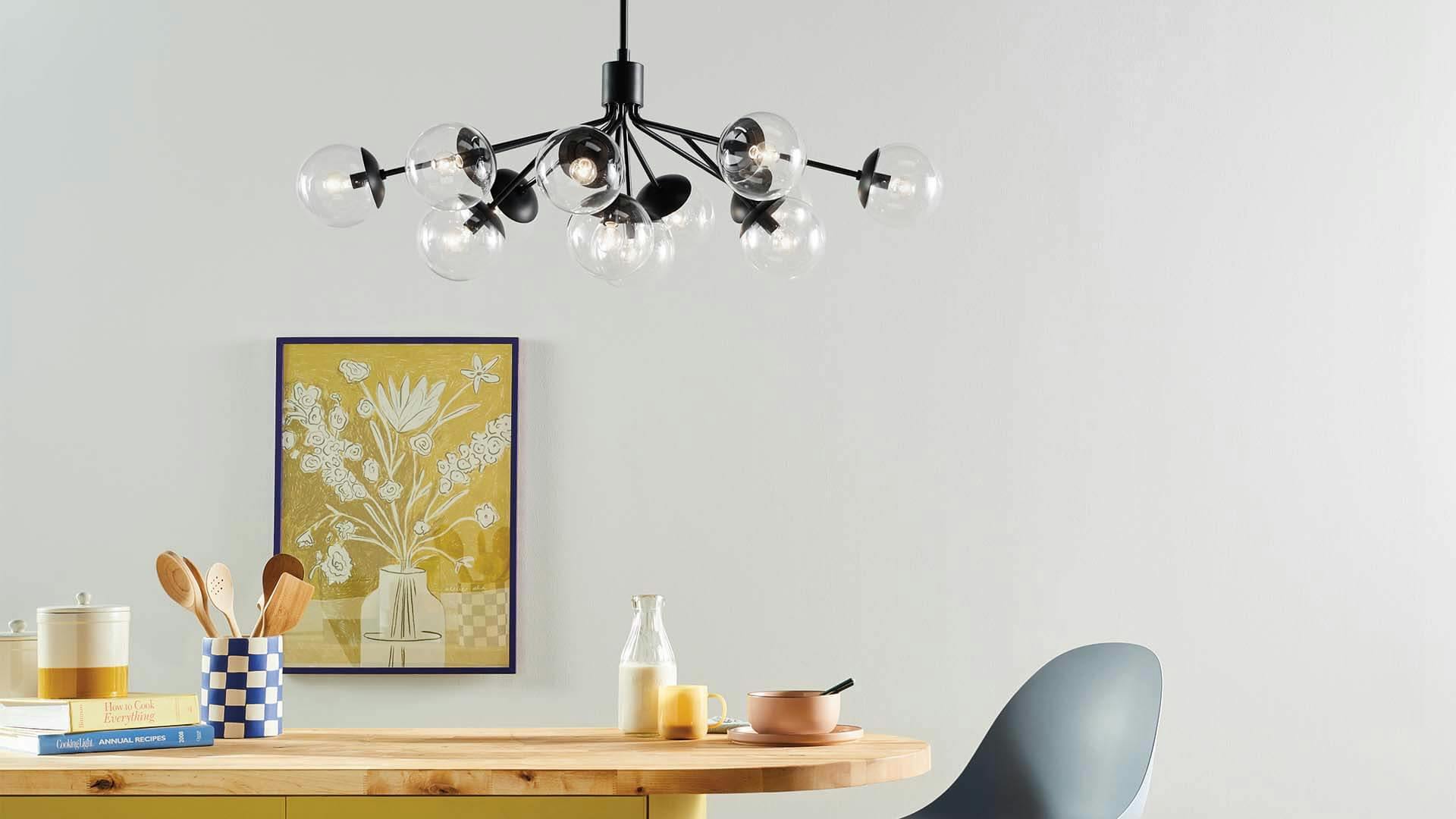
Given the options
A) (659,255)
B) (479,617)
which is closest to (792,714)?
(659,255)

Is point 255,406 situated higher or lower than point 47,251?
lower

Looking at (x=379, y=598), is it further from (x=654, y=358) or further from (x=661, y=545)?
(x=654, y=358)

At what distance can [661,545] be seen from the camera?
2973mm

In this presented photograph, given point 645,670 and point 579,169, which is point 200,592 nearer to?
point 645,670

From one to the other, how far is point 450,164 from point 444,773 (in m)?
0.75

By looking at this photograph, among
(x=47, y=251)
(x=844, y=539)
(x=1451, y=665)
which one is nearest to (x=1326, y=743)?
(x=1451, y=665)

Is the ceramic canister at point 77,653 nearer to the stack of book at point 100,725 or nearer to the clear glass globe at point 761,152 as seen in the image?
the stack of book at point 100,725

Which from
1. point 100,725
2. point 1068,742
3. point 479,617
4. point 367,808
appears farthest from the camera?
point 479,617

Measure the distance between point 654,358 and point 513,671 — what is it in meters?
0.82

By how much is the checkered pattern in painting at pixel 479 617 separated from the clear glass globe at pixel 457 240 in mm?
1362

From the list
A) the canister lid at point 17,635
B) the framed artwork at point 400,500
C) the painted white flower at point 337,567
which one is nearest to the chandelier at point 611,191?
the canister lid at point 17,635

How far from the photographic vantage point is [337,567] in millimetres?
2953

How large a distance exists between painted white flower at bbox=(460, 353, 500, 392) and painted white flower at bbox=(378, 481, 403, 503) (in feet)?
0.99

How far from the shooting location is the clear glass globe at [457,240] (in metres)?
1.72
